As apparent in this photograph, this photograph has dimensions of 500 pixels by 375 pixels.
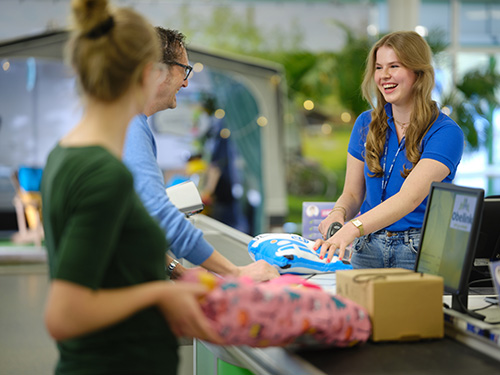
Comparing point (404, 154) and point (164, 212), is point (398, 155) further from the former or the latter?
point (164, 212)

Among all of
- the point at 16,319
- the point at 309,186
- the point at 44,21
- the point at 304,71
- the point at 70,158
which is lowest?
the point at 16,319

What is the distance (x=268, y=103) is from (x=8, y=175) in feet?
12.6

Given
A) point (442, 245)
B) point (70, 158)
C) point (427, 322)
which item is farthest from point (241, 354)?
point (70, 158)

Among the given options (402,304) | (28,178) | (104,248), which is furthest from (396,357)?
(28,178)

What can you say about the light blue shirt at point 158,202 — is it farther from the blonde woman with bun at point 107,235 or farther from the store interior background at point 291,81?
the store interior background at point 291,81

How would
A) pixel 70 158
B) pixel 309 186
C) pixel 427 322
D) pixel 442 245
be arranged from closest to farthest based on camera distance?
pixel 70 158
pixel 427 322
pixel 442 245
pixel 309 186

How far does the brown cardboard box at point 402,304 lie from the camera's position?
1.70 metres

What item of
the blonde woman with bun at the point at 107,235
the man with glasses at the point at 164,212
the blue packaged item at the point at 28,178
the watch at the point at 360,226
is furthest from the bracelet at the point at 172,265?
the blue packaged item at the point at 28,178

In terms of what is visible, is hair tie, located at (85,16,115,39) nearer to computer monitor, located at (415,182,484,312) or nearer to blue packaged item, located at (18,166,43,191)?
computer monitor, located at (415,182,484,312)

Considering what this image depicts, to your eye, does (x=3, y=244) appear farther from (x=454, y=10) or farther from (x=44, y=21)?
(x=454, y=10)

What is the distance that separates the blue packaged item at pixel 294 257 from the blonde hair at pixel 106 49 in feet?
4.68

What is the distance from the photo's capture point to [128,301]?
1.33m

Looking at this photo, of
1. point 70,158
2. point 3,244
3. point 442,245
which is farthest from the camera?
point 3,244

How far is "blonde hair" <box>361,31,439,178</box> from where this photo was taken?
2525mm
